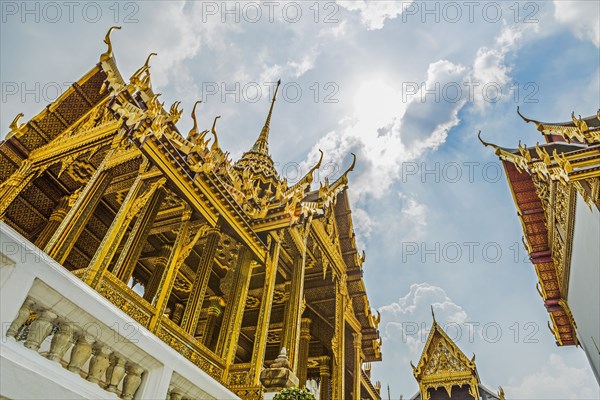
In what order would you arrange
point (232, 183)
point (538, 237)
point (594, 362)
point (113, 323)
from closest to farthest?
point (113, 323), point (232, 183), point (594, 362), point (538, 237)

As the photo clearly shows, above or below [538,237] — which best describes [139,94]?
below

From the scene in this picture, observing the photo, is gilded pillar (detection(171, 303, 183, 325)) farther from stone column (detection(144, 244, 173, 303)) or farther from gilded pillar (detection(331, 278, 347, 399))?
gilded pillar (detection(331, 278, 347, 399))

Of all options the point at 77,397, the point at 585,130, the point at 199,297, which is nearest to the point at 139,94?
the point at 199,297

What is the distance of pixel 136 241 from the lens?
6.22 meters

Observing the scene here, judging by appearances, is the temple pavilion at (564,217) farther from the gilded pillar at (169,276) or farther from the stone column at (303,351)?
the gilded pillar at (169,276)

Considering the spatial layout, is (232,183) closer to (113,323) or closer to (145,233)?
(145,233)

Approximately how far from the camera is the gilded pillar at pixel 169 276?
215 inches

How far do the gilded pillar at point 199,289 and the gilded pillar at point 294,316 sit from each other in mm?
1672

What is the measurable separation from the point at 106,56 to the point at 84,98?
2.46 meters

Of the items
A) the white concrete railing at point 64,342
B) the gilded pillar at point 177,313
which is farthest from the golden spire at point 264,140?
the white concrete railing at point 64,342

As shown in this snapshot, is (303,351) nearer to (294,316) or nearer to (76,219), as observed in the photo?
(294,316)

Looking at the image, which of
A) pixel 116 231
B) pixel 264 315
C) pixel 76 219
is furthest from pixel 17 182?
pixel 264 315

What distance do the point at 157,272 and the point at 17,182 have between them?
3.26 metres

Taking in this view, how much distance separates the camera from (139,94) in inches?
263
